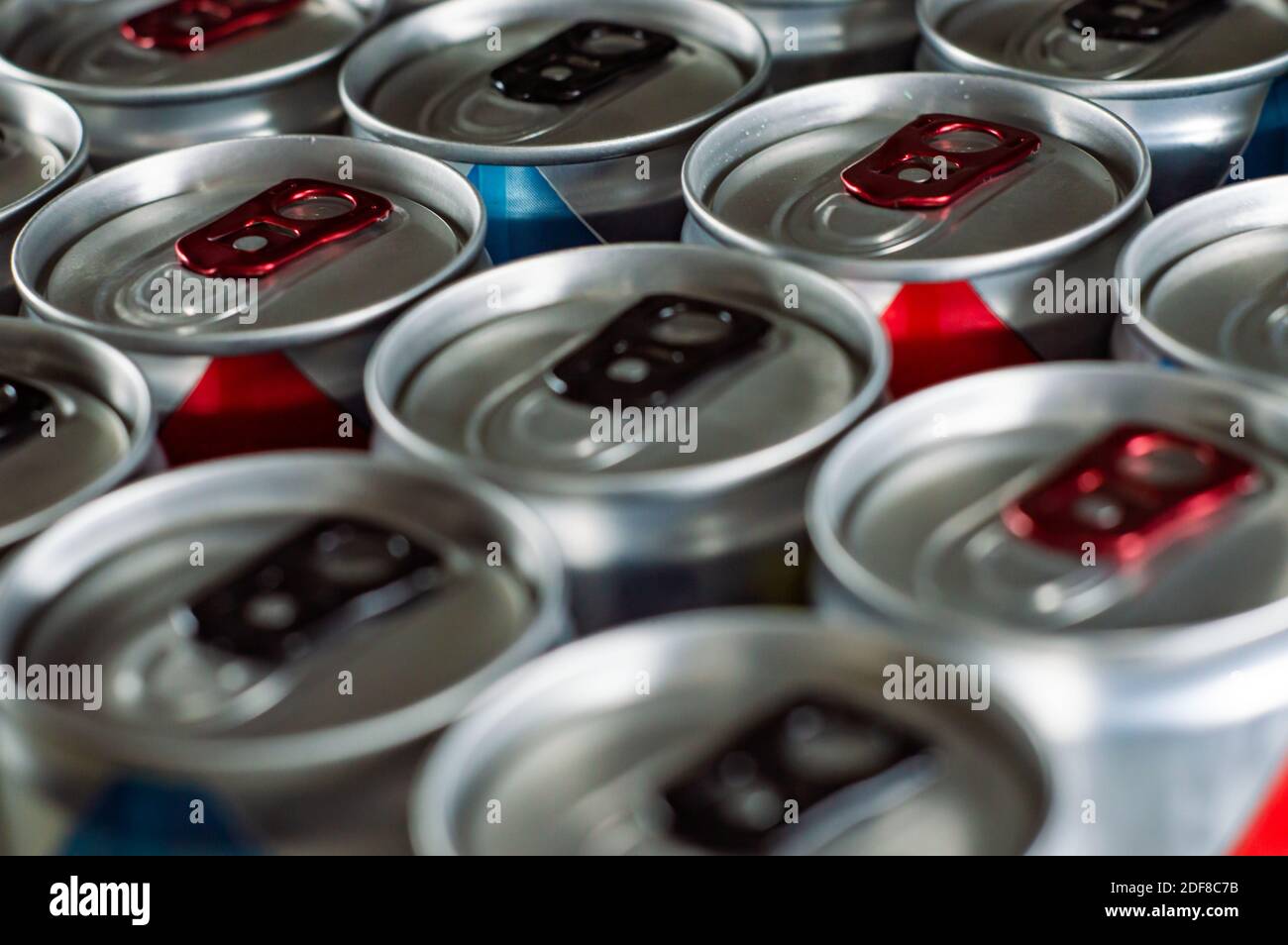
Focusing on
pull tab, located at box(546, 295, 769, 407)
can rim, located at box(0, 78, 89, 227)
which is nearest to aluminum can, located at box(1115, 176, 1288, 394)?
pull tab, located at box(546, 295, 769, 407)

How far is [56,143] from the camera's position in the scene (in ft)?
5.61

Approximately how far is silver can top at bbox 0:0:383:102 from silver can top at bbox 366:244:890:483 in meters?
0.59

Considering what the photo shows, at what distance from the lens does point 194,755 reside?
90cm

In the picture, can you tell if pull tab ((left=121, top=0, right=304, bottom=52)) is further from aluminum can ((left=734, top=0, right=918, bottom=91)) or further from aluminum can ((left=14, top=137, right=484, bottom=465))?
aluminum can ((left=734, top=0, right=918, bottom=91))

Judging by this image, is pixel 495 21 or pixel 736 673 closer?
pixel 736 673

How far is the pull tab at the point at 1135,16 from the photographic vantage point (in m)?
1.71

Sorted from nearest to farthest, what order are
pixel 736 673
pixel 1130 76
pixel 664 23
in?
pixel 736 673 → pixel 1130 76 → pixel 664 23

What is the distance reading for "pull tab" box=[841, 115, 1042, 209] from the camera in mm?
1419

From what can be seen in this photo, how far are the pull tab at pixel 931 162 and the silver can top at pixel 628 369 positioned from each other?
0.18 metres

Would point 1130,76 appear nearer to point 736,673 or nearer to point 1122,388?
point 1122,388

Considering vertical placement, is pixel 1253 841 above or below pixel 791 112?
below

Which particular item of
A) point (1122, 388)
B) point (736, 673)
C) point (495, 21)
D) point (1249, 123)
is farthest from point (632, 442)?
point (495, 21)

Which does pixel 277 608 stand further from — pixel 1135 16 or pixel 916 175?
pixel 1135 16

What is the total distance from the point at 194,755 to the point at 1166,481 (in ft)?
2.06
